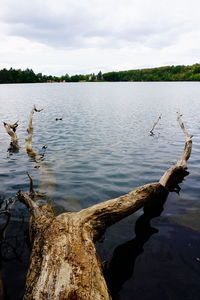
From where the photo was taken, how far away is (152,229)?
6.93m

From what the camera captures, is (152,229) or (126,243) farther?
(152,229)

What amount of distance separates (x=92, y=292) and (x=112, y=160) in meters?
10.8

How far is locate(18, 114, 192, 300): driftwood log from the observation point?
3256 mm

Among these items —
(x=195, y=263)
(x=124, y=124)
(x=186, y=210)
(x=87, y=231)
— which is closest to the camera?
(x=87, y=231)

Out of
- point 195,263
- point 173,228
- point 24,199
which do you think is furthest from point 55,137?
point 195,263

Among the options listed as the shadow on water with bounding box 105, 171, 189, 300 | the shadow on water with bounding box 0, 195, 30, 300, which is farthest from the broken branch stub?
the shadow on water with bounding box 0, 195, 30, 300

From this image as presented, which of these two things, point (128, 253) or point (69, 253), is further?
point (128, 253)

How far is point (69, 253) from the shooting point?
13.1 ft

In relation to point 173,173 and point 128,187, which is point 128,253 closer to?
point 128,187

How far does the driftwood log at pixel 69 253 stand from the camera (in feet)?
10.7

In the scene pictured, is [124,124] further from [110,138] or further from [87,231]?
[87,231]

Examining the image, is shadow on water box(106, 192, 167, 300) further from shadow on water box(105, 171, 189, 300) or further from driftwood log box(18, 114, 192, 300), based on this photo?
driftwood log box(18, 114, 192, 300)

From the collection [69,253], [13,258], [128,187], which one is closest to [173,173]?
[128,187]

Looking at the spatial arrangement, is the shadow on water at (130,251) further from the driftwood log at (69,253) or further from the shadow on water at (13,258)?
the shadow on water at (13,258)
